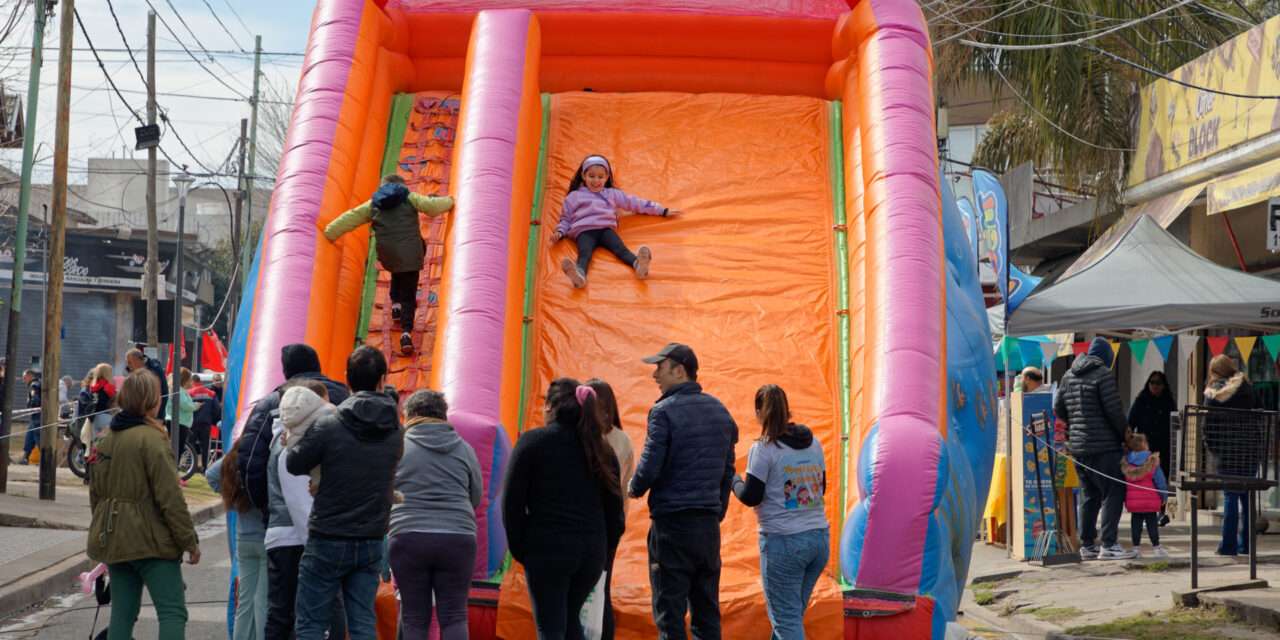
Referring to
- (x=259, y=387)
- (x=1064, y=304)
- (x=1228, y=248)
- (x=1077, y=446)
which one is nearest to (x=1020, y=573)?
(x=1077, y=446)

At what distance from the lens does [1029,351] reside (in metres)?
22.7

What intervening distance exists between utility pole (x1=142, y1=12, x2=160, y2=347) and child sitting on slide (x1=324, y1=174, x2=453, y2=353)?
55.0 feet

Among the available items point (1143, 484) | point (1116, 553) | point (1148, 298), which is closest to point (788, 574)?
point (1148, 298)

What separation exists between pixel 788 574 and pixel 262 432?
2.62 meters

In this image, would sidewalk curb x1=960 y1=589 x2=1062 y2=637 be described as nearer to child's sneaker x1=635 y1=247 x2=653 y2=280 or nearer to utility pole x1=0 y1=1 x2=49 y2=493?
child's sneaker x1=635 y1=247 x2=653 y2=280

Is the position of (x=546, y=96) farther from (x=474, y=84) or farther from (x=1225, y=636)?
(x=1225, y=636)

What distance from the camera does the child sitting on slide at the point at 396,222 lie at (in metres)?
10.3

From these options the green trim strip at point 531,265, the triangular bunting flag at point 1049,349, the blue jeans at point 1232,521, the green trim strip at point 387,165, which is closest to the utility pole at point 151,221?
the triangular bunting flag at point 1049,349

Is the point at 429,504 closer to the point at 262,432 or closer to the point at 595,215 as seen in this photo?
the point at 262,432

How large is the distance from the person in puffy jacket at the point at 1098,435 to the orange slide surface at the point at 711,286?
366 cm

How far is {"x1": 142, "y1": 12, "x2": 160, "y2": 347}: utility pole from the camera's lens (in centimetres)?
2648

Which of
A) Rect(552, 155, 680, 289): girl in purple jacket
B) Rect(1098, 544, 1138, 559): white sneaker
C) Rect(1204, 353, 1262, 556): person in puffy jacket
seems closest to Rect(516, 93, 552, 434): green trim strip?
Rect(552, 155, 680, 289): girl in purple jacket

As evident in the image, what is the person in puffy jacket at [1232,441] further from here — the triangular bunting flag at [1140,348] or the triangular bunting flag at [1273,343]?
the triangular bunting flag at [1140,348]

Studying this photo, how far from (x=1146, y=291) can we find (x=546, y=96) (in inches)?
197
